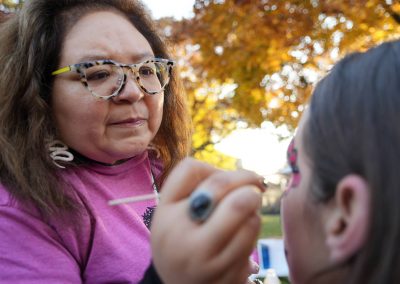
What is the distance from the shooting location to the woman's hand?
880 millimetres

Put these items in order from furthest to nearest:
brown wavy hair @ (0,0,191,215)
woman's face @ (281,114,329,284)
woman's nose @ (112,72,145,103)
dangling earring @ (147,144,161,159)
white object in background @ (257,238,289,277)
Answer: white object in background @ (257,238,289,277), dangling earring @ (147,144,161,159), woman's nose @ (112,72,145,103), brown wavy hair @ (0,0,191,215), woman's face @ (281,114,329,284)

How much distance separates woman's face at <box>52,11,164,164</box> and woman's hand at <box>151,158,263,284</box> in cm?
67

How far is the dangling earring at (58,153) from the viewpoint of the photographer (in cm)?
156

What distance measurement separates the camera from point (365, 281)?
0.91 metres

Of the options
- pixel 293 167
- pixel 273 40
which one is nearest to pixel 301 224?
pixel 293 167

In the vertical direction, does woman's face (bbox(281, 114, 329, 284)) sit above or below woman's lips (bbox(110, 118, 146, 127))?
below

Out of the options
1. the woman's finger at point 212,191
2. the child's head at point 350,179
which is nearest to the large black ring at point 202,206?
the woman's finger at point 212,191

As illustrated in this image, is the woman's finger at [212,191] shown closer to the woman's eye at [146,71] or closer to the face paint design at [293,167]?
the face paint design at [293,167]

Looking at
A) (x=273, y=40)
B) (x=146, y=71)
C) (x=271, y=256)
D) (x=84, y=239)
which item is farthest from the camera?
(x=273, y=40)

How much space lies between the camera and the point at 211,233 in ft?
2.88

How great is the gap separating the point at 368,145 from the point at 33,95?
1100 mm

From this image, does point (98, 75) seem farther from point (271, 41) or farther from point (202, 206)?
point (271, 41)

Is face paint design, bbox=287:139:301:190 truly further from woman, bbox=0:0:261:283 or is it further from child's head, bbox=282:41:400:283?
woman, bbox=0:0:261:283

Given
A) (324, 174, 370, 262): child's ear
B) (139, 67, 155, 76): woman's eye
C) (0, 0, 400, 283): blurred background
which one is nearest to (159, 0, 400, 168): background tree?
(0, 0, 400, 283): blurred background
